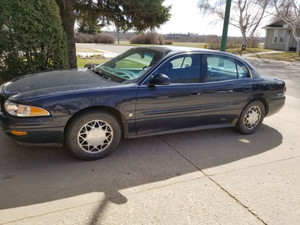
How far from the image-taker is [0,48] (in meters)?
5.39

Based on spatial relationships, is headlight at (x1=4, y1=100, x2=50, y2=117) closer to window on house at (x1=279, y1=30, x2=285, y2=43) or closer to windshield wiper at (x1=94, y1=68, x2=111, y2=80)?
windshield wiper at (x1=94, y1=68, x2=111, y2=80)

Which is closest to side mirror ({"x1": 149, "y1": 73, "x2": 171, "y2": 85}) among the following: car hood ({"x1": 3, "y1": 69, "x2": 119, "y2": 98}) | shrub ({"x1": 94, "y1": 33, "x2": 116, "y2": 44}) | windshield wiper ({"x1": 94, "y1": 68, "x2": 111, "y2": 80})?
car hood ({"x1": 3, "y1": 69, "x2": 119, "y2": 98})

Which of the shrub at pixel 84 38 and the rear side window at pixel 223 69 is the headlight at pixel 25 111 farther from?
the shrub at pixel 84 38

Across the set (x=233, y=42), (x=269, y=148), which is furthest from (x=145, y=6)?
Result: (x=233, y=42)

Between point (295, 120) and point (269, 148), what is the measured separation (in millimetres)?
2157

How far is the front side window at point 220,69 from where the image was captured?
4.09m

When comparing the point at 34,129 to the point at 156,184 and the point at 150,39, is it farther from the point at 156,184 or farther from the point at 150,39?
the point at 150,39

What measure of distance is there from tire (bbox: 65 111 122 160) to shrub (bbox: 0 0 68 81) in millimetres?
3316

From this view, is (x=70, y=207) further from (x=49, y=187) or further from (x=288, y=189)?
(x=288, y=189)

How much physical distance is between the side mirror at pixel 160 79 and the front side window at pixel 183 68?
7.9 inches

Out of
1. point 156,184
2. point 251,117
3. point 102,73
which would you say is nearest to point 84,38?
point 102,73

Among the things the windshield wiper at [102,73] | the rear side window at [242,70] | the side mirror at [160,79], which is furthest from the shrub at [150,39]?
the side mirror at [160,79]

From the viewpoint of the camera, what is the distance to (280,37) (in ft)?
108

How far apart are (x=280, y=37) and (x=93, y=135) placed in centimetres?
3607
